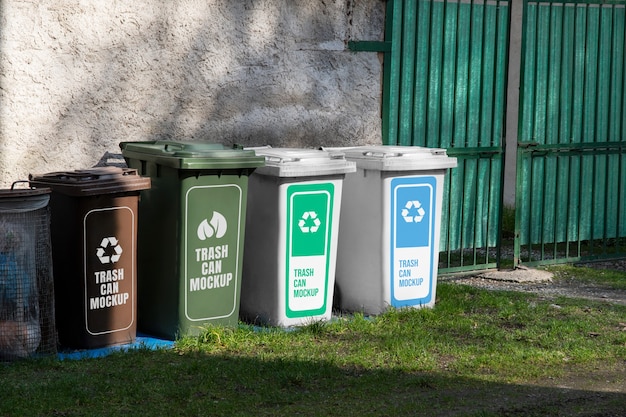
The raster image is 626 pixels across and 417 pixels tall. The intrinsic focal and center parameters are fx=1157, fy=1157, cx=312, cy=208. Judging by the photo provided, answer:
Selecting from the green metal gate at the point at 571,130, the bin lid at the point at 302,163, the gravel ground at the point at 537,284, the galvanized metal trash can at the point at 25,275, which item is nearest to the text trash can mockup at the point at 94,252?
the galvanized metal trash can at the point at 25,275

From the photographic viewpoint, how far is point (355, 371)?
22.3 feet

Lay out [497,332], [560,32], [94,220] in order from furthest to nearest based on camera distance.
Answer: [560,32] < [497,332] < [94,220]

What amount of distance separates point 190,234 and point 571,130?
4.93m

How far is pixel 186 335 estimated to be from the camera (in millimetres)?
7461

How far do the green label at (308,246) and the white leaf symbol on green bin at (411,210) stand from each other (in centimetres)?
64

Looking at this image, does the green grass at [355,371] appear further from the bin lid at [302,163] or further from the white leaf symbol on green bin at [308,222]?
the bin lid at [302,163]

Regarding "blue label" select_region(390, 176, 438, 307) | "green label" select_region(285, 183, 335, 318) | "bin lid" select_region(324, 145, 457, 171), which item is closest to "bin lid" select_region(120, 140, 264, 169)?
"green label" select_region(285, 183, 335, 318)

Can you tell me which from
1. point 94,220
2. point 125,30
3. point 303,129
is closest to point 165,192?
point 94,220

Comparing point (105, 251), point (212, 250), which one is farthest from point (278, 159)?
point (105, 251)

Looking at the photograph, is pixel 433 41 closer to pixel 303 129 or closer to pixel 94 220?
pixel 303 129

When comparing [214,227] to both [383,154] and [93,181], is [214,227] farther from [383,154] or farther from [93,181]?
[383,154]

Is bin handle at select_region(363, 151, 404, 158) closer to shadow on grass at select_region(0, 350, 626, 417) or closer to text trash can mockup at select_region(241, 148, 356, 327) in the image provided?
text trash can mockup at select_region(241, 148, 356, 327)

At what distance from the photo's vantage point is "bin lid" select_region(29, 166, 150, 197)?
702cm

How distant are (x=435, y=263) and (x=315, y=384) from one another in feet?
8.02
